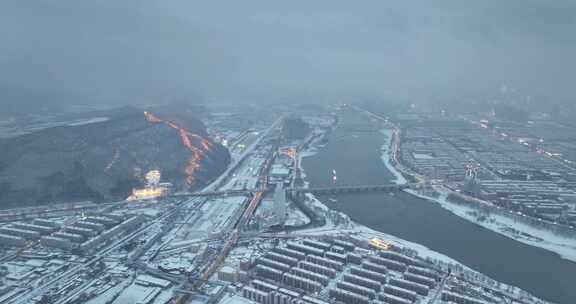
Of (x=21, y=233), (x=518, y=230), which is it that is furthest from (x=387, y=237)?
(x=21, y=233)

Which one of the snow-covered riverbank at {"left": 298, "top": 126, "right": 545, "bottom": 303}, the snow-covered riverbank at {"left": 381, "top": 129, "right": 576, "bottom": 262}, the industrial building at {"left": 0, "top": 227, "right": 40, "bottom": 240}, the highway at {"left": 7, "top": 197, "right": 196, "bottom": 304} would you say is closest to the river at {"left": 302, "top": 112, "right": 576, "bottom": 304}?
the snow-covered riverbank at {"left": 381, "top": 129, "right": 576, "bottom": 262}

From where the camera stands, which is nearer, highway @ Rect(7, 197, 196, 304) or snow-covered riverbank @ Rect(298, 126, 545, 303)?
highway @ Rect(7, 197, 196, 304)

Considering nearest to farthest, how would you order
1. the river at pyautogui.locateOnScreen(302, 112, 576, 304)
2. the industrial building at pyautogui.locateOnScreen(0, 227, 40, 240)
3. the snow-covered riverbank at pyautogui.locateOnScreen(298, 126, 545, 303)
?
the snow-covered riverbank at pyautogui.locateOnScreen(298, 126, 545, 303), the river at pyautogui.locateOnScreen(302, 112, 576, 304), the industrial building at pyautogui.locateOnScreen(0, 227, 40, 240)

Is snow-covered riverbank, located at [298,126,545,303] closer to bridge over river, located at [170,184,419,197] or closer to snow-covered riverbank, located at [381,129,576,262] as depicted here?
bridge over river, located at [170,184,419,197]

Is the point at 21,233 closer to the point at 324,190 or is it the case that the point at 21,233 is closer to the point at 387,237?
the point at 324,190

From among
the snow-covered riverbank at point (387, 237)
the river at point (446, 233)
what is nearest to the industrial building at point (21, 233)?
the snow-covered riverbank at point (387, 237)

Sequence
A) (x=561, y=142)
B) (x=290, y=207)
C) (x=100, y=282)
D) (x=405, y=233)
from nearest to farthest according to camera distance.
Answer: (x=100, y=282)
(x=405, y=233)
(x=290, y=207)
(x=561, y=142)

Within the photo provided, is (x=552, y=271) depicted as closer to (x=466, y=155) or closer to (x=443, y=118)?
(x=466, y=155)

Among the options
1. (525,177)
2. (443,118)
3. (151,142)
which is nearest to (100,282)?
(151,142)
